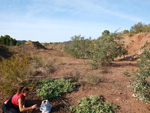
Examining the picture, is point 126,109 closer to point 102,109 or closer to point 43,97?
point 102,109

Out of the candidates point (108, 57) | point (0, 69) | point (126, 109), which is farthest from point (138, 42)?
point (0, 69)

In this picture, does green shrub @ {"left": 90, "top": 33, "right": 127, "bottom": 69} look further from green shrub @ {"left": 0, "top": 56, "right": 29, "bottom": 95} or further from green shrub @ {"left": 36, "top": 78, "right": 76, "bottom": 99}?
A: green shrub @ {"left": 0, "top": 56, "right": 29, "bottom": 95}

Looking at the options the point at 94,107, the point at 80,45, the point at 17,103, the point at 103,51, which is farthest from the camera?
the point at 80,45

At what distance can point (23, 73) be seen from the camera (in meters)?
4.18

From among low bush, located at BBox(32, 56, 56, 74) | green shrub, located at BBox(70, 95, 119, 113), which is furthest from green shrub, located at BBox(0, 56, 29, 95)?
green shrub, located at BBox(70, 95, 119, 113)

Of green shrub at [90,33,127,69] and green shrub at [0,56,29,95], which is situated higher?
green shrub at [90,33,127,69]

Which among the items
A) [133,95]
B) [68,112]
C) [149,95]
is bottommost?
[68,112]

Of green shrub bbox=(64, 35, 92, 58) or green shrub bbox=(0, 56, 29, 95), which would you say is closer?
green shrub bbox=(0, 56, 29, 95)

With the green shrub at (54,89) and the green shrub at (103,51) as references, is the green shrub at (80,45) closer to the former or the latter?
the green shrub at (103,51)

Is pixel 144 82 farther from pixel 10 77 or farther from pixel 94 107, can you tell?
pixel 10 77

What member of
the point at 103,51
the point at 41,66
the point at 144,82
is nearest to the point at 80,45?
the point at 103,51

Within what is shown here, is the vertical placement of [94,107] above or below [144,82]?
below

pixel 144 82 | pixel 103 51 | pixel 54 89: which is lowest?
pixel 54 89

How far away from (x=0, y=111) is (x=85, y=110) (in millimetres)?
2189
